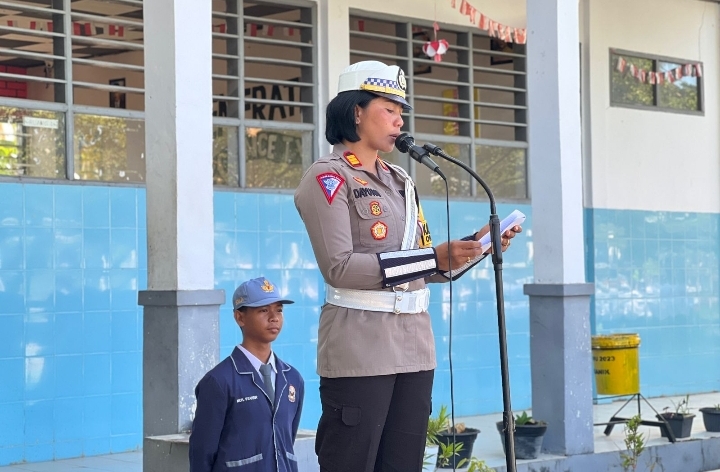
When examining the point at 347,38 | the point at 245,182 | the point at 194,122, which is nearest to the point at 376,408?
the point at 194,122

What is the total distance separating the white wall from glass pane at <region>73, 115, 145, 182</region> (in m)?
5.15

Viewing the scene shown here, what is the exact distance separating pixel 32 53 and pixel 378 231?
5.24 meters

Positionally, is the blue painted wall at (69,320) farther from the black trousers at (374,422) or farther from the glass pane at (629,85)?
the glass pane at (629,85)

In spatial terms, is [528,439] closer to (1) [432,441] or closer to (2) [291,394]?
(1) [432,441]

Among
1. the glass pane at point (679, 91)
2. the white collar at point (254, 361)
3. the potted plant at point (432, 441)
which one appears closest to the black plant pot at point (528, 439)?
the potted plant at point (432, 441)

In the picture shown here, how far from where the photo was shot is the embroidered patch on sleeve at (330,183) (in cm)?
357

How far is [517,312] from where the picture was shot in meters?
11.4

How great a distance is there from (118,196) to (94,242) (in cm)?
40

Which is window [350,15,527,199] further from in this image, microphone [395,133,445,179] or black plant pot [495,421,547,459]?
microphone [395,133,445,179]

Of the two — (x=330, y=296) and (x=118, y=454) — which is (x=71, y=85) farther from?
(x=330, y=296)

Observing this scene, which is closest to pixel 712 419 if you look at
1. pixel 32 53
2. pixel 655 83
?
A: pixel 655 83

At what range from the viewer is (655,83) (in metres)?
12.6

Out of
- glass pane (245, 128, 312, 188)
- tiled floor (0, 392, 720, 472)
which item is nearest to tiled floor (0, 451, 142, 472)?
tiled floor (0, 392, 720, 472)

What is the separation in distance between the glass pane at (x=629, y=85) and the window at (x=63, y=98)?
18.1ft
